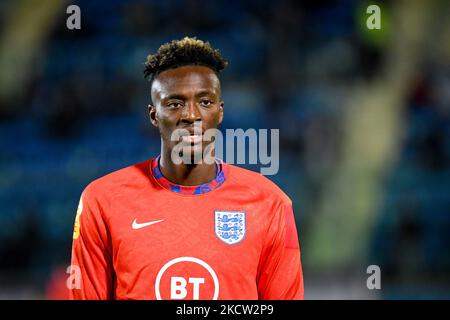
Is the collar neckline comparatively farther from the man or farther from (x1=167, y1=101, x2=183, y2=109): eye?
(x1=167, y1=101, x2=183, y2=109): eye

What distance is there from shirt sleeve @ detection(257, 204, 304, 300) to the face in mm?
531

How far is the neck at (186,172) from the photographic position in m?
3.41

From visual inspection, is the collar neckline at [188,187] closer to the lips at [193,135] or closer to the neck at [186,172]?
the neck at [186,172]

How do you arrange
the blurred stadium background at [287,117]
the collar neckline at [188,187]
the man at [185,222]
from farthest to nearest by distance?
the blurred stadium background at [287,117], the collar neckline at [188,187], the man at [185,222]

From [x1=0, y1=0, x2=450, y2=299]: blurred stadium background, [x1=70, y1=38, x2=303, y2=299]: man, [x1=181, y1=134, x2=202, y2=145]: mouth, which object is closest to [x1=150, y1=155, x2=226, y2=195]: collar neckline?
[x1=70, y1=38, x2=303, y2=299]: man

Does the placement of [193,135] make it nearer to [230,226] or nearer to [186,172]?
[186,172]

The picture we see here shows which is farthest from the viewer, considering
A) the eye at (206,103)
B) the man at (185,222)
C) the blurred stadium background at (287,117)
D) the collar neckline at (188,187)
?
the blurred stadium background at (287,117)

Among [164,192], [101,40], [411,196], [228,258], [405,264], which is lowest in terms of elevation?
[405,264]

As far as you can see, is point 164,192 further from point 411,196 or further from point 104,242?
point 411,196

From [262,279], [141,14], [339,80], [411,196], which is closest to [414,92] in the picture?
[339,80]

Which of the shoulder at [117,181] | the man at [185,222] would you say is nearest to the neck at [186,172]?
the man at [185,222]

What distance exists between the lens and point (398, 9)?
10.1 m

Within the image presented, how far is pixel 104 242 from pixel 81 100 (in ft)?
22.0

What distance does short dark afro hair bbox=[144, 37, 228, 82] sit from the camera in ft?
11.1
